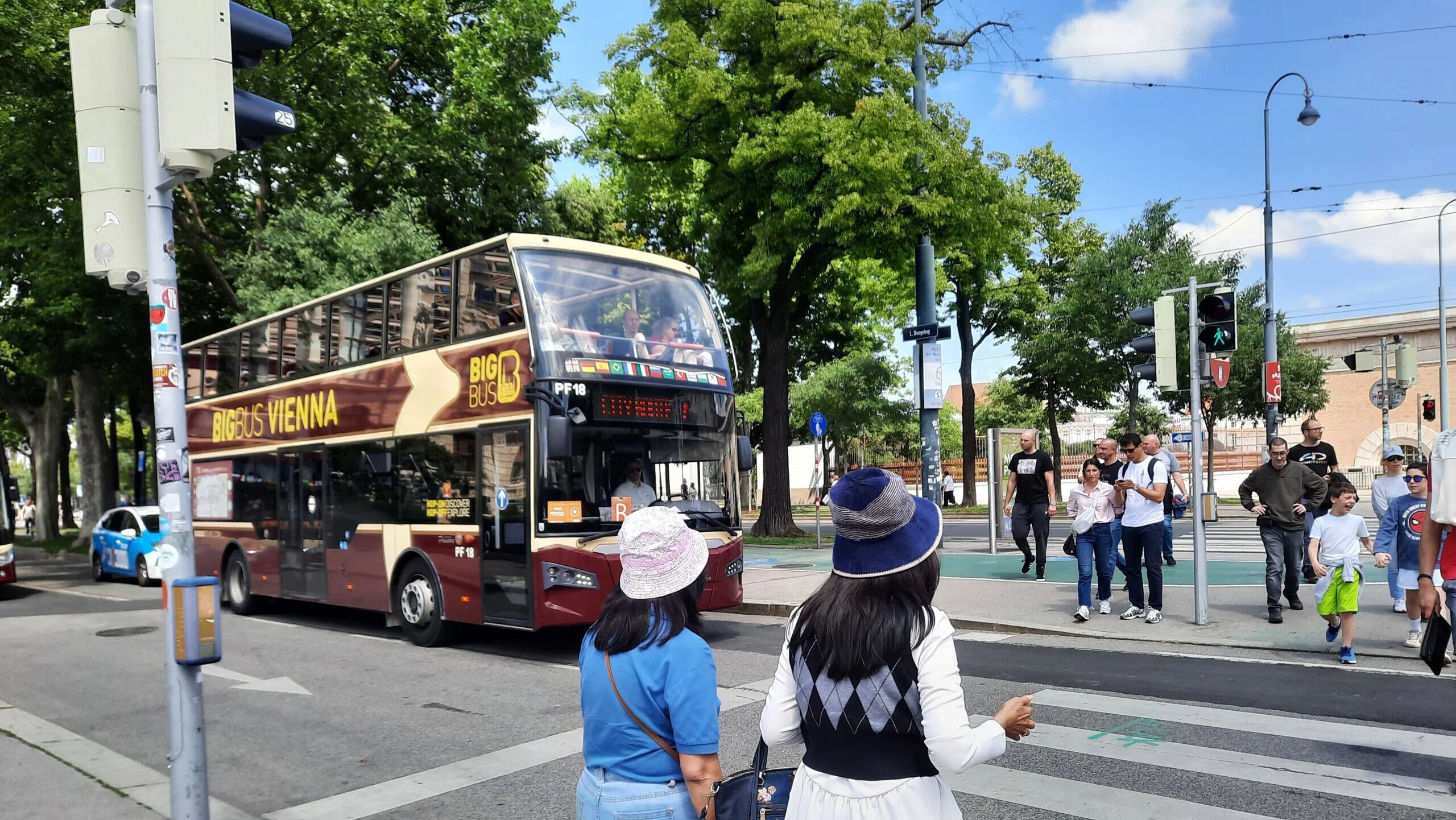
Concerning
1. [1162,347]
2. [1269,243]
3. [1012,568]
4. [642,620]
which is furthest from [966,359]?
[642,620]

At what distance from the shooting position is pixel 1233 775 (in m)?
5.28

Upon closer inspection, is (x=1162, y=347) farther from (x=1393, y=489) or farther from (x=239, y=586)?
(x=239, y=586)

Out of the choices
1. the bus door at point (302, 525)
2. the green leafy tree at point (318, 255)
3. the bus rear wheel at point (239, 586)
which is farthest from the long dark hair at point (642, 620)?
the green leafy tree at point (318, 255)

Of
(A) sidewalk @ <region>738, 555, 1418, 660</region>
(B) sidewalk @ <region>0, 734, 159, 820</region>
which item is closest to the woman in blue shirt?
(B) sidewalk @ <region>0, 734, 159, 820</region>

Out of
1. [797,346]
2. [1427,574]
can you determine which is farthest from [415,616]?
[797,346]

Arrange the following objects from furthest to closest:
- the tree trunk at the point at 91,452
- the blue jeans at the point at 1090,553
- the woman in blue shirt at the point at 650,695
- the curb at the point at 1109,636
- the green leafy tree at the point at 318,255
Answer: the tree trunk at the point at 91,452, the green leafy tree at the point at 318,255, the blue jeans at the point at 1090,553, the curb at the point at 1109,636, the woman in blue shirt at the point at 650,695

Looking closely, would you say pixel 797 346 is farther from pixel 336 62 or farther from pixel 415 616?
pixel 415 616

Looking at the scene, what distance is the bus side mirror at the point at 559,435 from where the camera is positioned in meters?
9.08

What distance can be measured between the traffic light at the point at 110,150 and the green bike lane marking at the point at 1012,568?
10.7 metres

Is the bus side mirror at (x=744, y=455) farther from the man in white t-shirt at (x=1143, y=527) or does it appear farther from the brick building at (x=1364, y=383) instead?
the brick building at (x=1364, y=383)

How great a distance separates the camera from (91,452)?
29422 mm

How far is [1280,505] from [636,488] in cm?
640

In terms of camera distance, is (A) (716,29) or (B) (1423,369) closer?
(A) (716,29)

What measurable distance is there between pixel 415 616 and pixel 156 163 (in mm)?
7355
